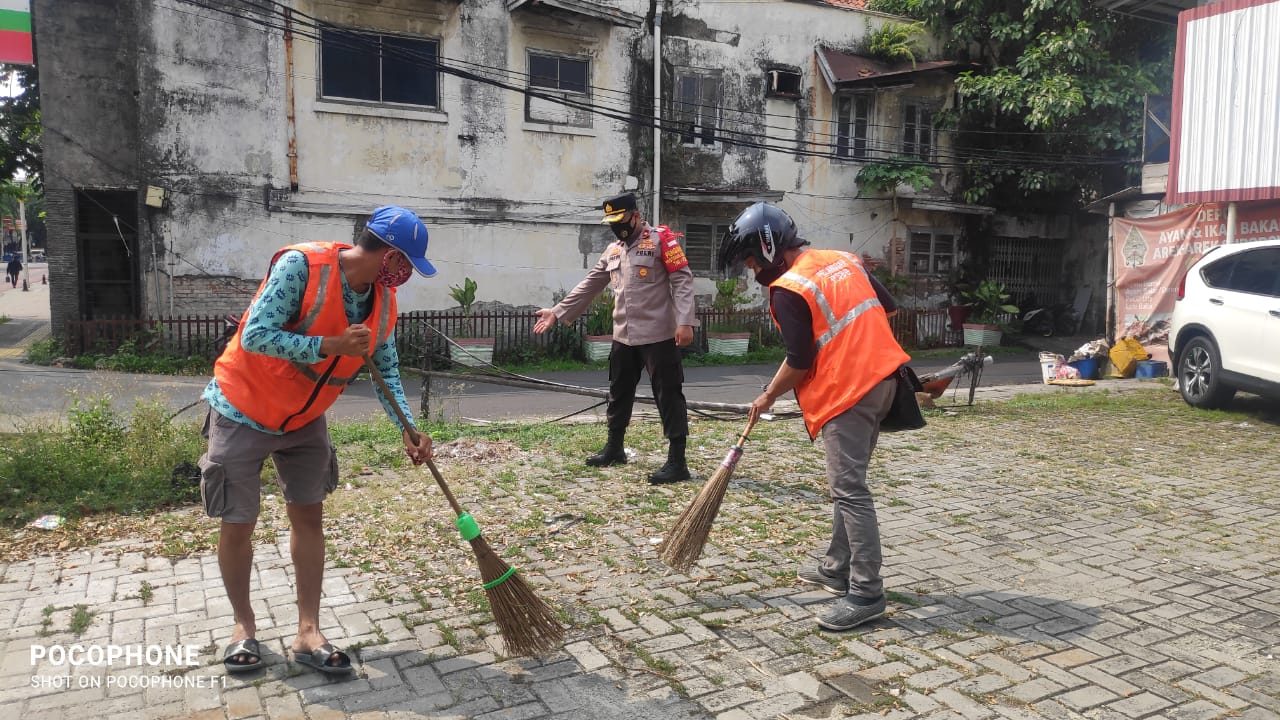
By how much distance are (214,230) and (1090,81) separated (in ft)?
52.4

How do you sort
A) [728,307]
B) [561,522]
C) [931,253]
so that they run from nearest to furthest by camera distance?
1. [561,522]
2. [728,307]
3. [931,253]

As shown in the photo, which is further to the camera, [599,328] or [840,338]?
[599,328]

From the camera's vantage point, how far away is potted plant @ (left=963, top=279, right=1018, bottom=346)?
20.2 metres

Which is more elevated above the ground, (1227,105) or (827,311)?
(1227,105)

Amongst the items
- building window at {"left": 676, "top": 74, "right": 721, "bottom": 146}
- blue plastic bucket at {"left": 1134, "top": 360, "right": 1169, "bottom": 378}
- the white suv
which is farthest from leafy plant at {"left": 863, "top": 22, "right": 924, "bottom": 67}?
the white suv

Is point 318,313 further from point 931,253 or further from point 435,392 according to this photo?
point 931,253

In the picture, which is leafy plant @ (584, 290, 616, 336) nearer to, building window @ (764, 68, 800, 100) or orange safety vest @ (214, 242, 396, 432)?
building window @ (764, 68, 800, 100)

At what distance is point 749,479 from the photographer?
648 centimetres

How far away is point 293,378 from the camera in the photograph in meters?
3.31

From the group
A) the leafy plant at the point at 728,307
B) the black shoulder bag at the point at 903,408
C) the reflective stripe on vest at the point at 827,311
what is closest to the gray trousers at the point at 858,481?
the black shoulder bag at the point at 903,408

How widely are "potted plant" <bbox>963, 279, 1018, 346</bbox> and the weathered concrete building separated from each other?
207 cm

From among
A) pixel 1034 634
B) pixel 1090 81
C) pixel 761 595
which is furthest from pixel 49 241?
pixel 1090 81

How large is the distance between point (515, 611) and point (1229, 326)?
8.97 metres

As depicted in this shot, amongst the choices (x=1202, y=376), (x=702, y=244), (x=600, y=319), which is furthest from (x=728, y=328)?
(x=1202, y=376)
